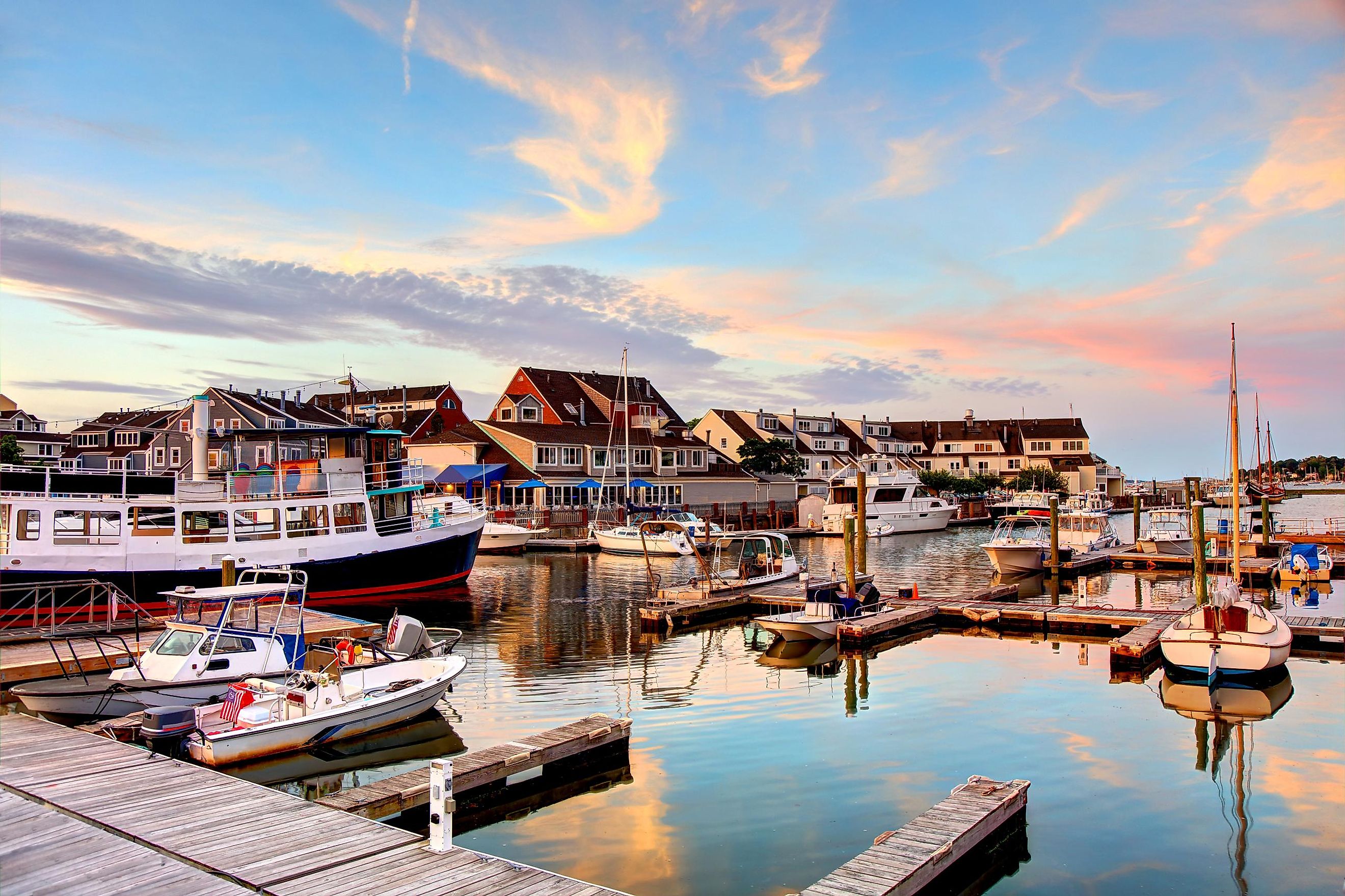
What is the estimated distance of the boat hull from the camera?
3142 cm

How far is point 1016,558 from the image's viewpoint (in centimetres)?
4575

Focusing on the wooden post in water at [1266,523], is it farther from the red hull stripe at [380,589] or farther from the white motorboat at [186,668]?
the white motorboat at [186,668]

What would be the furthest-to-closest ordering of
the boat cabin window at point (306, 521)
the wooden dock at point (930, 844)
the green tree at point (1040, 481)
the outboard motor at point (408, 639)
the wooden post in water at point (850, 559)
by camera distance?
the green tree at point (1040, 481) → the boat cabin window at point (306, 521) → the wooden post in water at point (850, 559) → the outboard motor at point (408, 639) → the wooden dock at point (930, 844)

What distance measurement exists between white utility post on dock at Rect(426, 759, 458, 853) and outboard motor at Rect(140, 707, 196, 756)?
794 cm

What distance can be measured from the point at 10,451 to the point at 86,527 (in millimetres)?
72850

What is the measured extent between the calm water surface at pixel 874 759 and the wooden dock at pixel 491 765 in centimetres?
76

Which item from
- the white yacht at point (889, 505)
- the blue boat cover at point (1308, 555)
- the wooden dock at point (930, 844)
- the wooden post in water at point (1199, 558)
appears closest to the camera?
the wooden dock at point (930, 844)

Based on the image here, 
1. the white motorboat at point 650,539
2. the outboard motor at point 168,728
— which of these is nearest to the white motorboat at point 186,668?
the outboard motor at point 168,728

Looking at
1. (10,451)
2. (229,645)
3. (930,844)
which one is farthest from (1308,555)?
(10,451)

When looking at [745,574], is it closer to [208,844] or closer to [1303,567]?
[1303,567]

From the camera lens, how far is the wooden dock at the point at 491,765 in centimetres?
1279

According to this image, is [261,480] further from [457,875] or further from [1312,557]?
[1312,557]

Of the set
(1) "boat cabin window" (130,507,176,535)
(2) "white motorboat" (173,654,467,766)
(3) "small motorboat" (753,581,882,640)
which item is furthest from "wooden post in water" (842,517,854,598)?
(1) "boat cabin window" (130,507,176,535)

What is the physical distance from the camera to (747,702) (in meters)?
21.3
